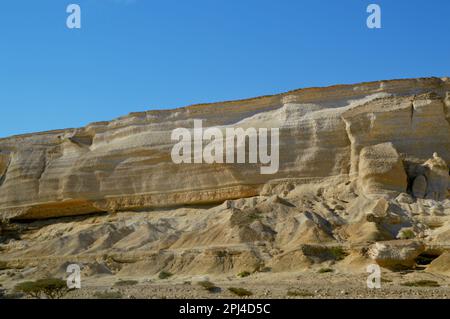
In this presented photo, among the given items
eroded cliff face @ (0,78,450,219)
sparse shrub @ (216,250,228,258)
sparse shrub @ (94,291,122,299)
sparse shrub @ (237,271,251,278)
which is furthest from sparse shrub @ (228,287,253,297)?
eroded cliff face @ (0,78,450,219)

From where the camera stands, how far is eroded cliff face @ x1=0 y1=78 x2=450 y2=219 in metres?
25.8

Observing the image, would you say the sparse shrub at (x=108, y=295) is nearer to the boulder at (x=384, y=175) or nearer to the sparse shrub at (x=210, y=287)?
the sparse shrub at (x=210, y=287)

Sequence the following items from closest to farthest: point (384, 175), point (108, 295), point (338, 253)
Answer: point (108, 295) → point (338, 253) → point (384, 175)

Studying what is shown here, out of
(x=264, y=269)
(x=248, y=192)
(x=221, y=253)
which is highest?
(x=248, y=192)

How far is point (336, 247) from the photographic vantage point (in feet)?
67.8

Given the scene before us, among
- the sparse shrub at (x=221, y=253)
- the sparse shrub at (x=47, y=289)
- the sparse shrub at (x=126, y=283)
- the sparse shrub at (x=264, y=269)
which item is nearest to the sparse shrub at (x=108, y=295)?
the sparse shrub at (x=47, y=289)

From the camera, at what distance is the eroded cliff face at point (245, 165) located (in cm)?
2584

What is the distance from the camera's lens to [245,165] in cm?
2833

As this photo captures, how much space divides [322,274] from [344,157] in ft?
30.7

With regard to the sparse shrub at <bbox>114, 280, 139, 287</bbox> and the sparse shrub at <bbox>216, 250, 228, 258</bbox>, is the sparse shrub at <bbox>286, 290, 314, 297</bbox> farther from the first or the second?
the sparse shrub at <bbox>114, 280, 139, 287</bbox>

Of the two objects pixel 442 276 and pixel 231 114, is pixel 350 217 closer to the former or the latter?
pixel 442 276

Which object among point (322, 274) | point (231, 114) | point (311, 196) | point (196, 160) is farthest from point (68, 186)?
point (322, 274)

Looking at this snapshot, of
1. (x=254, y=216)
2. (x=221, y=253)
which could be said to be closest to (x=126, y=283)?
(x=221, y=253)

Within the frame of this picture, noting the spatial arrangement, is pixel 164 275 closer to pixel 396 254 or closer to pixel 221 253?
pixel 221 253
